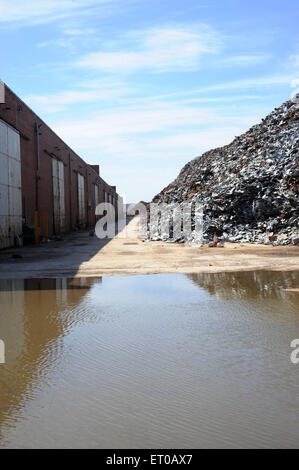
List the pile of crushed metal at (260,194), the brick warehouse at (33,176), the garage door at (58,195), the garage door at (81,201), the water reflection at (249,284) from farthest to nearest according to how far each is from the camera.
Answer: the garage door at (81,201) → the garage door at (58,195) → the brick warehouse at (33,176) → the pile of crushed metal at (260,194) → the water reflection at (249,284)

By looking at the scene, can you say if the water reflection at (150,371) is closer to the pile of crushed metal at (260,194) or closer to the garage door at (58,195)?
the pile of crushed metal at (260,194)

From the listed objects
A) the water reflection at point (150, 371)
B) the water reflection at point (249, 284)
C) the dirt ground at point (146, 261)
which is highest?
the dirt ground at point (146, 261)

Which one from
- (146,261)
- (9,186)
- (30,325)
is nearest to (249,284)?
(146,261)

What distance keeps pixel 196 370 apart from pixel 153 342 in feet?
3.56

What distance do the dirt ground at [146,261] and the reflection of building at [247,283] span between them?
84 cm

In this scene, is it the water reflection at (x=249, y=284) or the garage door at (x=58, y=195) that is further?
the garage door at (x=58, y=195)

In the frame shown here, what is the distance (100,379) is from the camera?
171 inches

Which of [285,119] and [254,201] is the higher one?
[285,119]

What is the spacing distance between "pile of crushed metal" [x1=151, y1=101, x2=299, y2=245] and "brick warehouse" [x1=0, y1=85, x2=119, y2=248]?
281 inches

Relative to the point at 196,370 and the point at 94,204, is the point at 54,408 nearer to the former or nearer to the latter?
the point at 196,370

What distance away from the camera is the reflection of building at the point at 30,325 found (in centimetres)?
430

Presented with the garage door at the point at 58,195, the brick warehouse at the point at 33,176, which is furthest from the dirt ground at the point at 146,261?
the garage door at the point at 58,195
